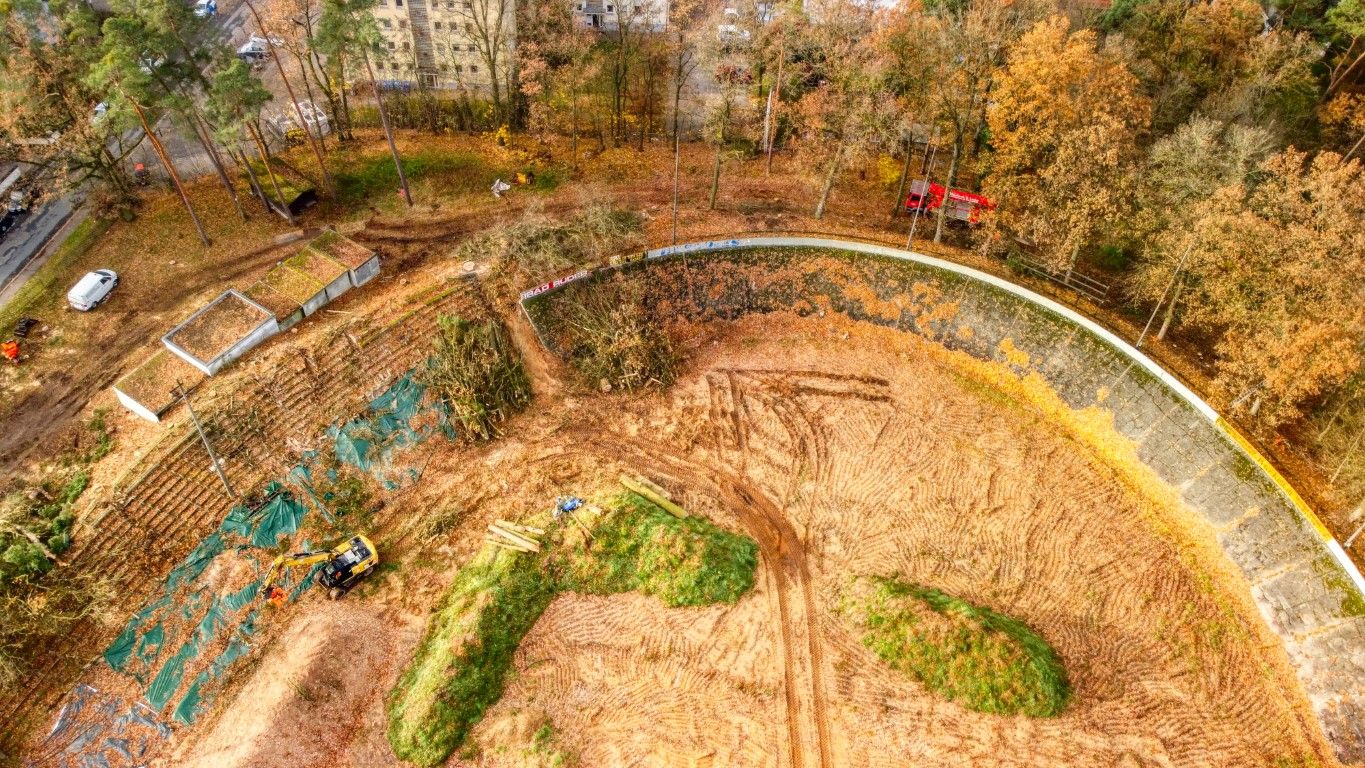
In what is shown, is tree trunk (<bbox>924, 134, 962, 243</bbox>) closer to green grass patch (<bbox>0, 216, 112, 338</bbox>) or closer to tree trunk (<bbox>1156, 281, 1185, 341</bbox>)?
tree trunk (<bbox>1156, 281, 1185, 341</bbox>)

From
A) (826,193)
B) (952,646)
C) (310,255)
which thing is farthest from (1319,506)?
(310,255)

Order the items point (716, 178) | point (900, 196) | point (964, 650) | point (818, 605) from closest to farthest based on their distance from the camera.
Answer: point (964, 650)
point (818, 605)
point (716, 178)
point (900, 196)

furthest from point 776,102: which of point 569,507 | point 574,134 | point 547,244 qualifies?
point 569,507

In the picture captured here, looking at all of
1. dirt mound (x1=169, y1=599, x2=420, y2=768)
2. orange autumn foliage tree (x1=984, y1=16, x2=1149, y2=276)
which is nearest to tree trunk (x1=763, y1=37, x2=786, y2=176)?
orange autumn foliage tree (x1=984, y1=16, x2=1149, y2=276)

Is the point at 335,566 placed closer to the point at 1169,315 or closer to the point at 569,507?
the point at 569,507

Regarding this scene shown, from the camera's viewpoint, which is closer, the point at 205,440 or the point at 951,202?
the point at 205,440

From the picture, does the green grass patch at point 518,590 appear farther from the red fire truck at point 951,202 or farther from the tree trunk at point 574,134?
the tree trunk at point 574,134
